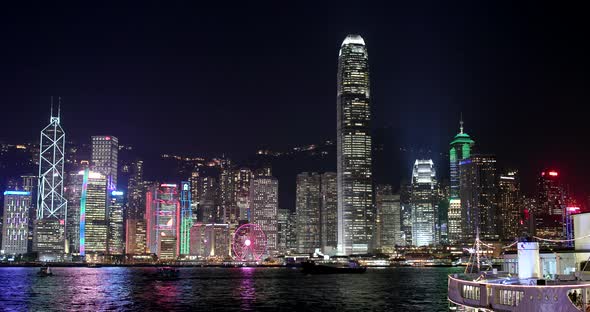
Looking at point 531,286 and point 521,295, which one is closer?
point 531,286

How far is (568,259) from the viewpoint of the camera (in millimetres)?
45875

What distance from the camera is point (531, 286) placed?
116 ft

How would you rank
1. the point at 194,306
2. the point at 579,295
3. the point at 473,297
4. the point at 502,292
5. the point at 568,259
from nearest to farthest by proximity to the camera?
the point at 579,295
the point at 502,292
the point at 473,297
the point at 568,259
the point at 194,306

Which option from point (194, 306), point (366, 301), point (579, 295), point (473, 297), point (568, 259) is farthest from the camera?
point (366, 301)

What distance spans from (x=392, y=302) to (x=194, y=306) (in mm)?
24127

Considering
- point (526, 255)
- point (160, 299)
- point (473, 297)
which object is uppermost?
point (526, 255)

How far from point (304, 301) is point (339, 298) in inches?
260

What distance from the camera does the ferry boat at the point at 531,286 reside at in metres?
34.5

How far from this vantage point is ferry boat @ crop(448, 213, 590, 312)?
34.5 meters

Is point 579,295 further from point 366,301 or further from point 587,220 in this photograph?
→ point 366,301

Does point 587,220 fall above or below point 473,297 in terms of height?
above

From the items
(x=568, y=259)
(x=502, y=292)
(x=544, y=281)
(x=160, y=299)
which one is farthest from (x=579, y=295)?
(x=160, y=299)

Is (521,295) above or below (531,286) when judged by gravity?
below

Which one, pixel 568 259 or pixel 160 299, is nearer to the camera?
pixel 568 259
